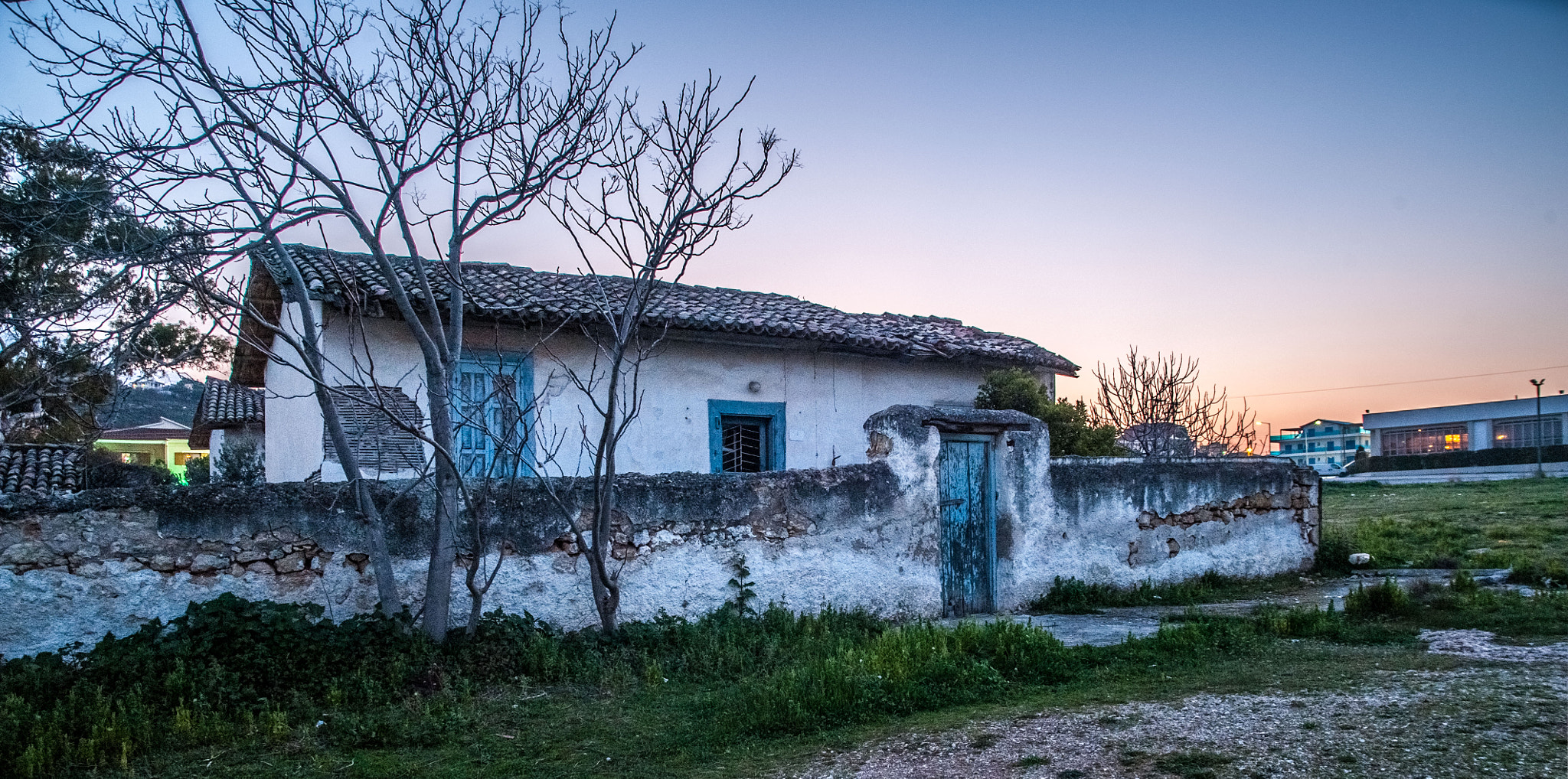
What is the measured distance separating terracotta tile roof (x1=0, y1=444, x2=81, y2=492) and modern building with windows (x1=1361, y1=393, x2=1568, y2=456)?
1905 inches

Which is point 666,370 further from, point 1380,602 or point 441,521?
point 1380,602

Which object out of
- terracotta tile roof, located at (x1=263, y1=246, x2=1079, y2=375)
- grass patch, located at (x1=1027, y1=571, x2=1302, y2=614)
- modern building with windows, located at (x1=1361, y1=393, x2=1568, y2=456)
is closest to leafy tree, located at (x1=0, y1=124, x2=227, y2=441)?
terracotta tile roof, located at (x1=263, y1=246, x2=1079, y2=375)

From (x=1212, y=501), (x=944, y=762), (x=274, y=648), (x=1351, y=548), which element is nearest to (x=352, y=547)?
(x=274, y=648)

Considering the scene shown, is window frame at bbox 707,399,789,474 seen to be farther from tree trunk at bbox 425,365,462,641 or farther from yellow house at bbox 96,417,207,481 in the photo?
yellow house at bbox 96,417,207,481

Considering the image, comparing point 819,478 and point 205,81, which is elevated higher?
point 205,81

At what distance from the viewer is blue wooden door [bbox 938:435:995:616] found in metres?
8.42

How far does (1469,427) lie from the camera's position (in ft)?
153

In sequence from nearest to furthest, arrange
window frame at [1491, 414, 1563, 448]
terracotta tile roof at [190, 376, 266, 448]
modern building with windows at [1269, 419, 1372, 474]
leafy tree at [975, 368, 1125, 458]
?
leafy tree at [975, 368, 1125, 458] → terracotta tile roof at [190, 376, 266, 448] → window frame at [1491, 414, 1563, 448] → modern building with windows at [1269, 419, 1372, 474]

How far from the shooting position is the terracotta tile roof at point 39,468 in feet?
47.6

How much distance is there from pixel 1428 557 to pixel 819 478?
7797 mm

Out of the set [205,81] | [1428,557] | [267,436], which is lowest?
[1428,557]

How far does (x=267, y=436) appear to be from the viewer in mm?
12398

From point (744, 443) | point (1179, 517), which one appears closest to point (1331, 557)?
point (1179, 517)

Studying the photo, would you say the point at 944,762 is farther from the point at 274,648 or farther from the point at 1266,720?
the point at 274,648
